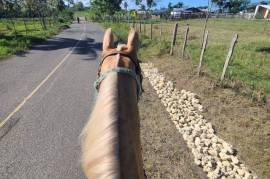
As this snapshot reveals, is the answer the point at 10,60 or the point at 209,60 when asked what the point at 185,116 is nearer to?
the point at 209,60

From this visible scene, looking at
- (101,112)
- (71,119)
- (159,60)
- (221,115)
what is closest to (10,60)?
(159,60)

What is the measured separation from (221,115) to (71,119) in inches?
135

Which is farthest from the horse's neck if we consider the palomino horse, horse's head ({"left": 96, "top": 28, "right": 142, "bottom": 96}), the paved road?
the paved road

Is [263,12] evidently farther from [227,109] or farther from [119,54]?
[119,54]

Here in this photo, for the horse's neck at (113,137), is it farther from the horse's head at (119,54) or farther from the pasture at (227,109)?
the pasture at (227,109)

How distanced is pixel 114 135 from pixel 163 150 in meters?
3.85

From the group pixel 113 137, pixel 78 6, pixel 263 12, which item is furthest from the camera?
pixel 78 6

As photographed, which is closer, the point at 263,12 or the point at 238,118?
the point at 238,118

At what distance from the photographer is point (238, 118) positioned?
5461 mm

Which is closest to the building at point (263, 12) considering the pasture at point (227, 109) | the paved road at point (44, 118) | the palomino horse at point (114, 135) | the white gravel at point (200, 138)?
the pasture at point (227, 109)

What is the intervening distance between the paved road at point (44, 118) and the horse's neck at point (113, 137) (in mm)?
3296

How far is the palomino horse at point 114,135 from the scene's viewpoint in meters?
0.72

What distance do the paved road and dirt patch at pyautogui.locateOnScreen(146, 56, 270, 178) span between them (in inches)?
75.6

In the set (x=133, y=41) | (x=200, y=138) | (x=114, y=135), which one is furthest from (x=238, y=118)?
(x=114, y=135)
